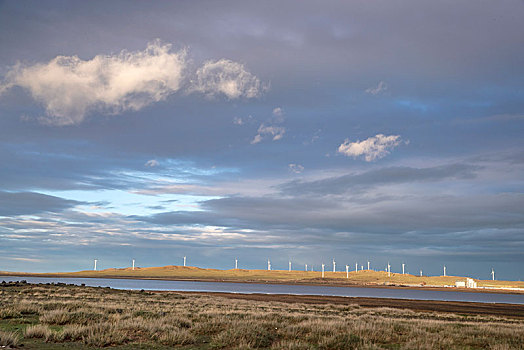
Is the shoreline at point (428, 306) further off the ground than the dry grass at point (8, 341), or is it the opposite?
the dry grass at point (8, 341)

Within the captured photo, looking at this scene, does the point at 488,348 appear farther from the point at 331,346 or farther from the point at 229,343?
the point at 229,343

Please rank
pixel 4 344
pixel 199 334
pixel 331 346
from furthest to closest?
pixel 199 334
pixel 331 346
pixel 4 344

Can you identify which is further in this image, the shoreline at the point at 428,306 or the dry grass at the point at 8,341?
the shoreline at the point at 428,306

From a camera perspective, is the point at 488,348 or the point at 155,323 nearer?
the point at 488,348

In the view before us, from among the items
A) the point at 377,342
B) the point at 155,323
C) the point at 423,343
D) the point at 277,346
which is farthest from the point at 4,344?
the point at 423,343

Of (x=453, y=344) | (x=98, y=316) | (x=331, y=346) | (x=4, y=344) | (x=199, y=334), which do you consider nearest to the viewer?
(x=4, y=344)

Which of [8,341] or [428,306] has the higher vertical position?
[8,341]

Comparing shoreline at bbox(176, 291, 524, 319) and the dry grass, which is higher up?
the dry grass

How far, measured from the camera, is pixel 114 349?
14117 millimetres

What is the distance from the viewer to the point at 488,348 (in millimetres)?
15133

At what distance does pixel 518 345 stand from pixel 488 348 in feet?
3.72

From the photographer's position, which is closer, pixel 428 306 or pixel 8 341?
pixel 8 341

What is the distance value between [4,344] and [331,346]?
393 inches

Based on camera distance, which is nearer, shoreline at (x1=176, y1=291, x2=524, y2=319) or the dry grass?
the dry grass
